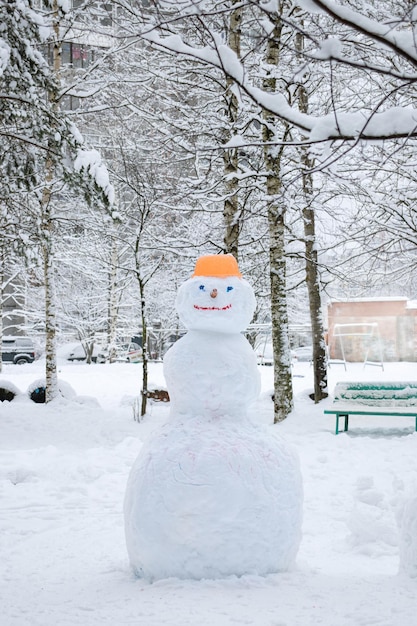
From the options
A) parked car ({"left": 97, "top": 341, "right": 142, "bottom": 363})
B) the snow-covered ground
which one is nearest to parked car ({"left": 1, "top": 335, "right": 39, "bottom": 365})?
parked car ({"left": 97, "top": 341, "right": 142, "bottom": 363})

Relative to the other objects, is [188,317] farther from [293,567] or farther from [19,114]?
[19,114]

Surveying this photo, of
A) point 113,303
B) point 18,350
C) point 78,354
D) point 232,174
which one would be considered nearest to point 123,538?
point 232,174

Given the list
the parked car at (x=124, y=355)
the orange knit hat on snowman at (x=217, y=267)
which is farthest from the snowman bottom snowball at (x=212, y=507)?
the parked car at (x=124, y=355)

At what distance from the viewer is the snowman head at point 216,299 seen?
4.21 metres

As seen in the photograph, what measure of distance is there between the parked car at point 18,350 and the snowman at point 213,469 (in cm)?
2310

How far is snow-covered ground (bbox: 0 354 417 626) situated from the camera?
10.5 feet

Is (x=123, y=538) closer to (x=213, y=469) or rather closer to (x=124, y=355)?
(x=213, y=469)

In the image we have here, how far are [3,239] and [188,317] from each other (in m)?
7.13

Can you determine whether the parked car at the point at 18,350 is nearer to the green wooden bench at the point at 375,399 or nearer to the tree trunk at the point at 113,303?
the tree trunk at the point at 113,303

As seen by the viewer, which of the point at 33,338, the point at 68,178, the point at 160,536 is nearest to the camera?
the point at 160,536

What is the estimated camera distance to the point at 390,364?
18.4 metres

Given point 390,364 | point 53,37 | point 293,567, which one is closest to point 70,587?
point 293,567

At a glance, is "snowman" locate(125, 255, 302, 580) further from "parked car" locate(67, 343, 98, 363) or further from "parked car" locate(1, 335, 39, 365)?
"parked car" locate(1, 335, 39, 365)

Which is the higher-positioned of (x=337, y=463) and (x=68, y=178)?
(x=68, y=178)
